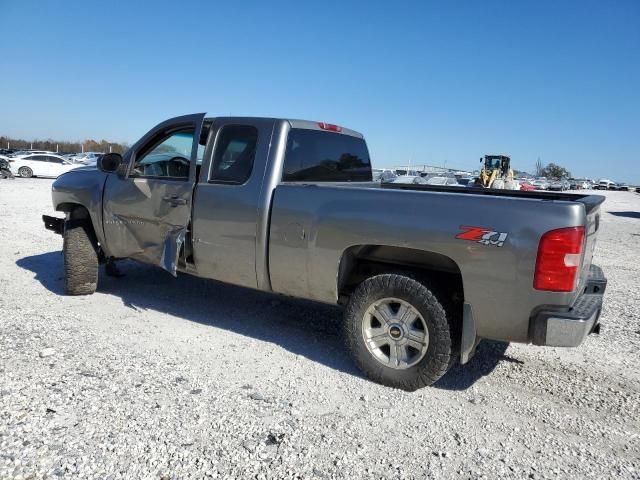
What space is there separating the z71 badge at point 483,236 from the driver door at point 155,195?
8.50ft

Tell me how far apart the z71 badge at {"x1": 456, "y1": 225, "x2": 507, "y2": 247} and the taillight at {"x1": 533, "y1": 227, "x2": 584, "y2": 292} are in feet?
0.78

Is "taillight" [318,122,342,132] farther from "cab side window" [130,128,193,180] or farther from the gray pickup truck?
"cab side window" [130,128,193,180]

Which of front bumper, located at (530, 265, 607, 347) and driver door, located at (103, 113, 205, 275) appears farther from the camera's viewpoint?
driver door, located at (103, 113, 205, 275)

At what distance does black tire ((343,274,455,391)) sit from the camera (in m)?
3.54

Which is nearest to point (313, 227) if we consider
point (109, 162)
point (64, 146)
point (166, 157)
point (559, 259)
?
point (559, 259)

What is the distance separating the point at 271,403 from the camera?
3475 millimetres

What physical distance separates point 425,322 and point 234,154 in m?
2.28

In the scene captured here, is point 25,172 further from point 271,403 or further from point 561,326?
point 561,326

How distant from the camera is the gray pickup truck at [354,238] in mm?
3186

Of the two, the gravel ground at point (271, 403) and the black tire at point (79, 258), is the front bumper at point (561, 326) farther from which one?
the black tire at point (79, 258)

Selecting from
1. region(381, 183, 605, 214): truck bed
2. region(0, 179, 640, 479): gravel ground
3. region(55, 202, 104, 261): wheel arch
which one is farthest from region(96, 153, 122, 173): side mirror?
region(381, 183, 605, 214): truck bed

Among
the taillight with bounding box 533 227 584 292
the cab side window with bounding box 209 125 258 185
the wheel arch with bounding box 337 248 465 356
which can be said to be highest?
the cab side window with bounding box 209 125 258 185

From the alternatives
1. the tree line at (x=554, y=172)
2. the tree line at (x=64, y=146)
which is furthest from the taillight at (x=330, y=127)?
the tree line at (x=554, y=172)

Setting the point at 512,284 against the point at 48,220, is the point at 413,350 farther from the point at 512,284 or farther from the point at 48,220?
the point at 48,220
